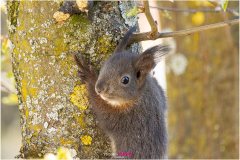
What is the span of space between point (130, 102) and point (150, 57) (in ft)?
1.09

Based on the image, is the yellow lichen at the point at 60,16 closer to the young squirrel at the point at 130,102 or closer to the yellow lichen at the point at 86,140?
the young squirrel at the point at 130,102

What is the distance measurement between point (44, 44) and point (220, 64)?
412 centimetres

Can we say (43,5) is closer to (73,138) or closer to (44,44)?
(44,44)

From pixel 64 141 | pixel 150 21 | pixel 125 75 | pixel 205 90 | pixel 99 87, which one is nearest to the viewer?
pixel 150 21

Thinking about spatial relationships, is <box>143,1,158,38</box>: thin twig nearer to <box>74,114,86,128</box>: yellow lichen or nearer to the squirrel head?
the squirrel head

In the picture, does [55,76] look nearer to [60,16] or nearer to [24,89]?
[24,89]

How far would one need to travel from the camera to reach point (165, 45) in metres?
3.14

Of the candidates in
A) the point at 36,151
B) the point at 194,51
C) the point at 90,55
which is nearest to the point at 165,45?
the point at 90,55

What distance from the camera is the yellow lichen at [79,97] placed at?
9.96 ft

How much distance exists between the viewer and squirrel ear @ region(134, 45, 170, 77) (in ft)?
10.4

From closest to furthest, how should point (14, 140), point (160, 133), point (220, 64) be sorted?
1. point (160, 133)
2. point (220, 64)
3. point (14, 140)

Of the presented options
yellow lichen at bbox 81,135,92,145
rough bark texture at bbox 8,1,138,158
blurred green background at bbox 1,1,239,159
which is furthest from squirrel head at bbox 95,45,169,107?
blurred green background at bbox 1,1,239,159

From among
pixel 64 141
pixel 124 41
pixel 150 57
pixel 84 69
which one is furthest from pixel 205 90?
pixel 64 141

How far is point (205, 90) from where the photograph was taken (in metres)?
6.78
